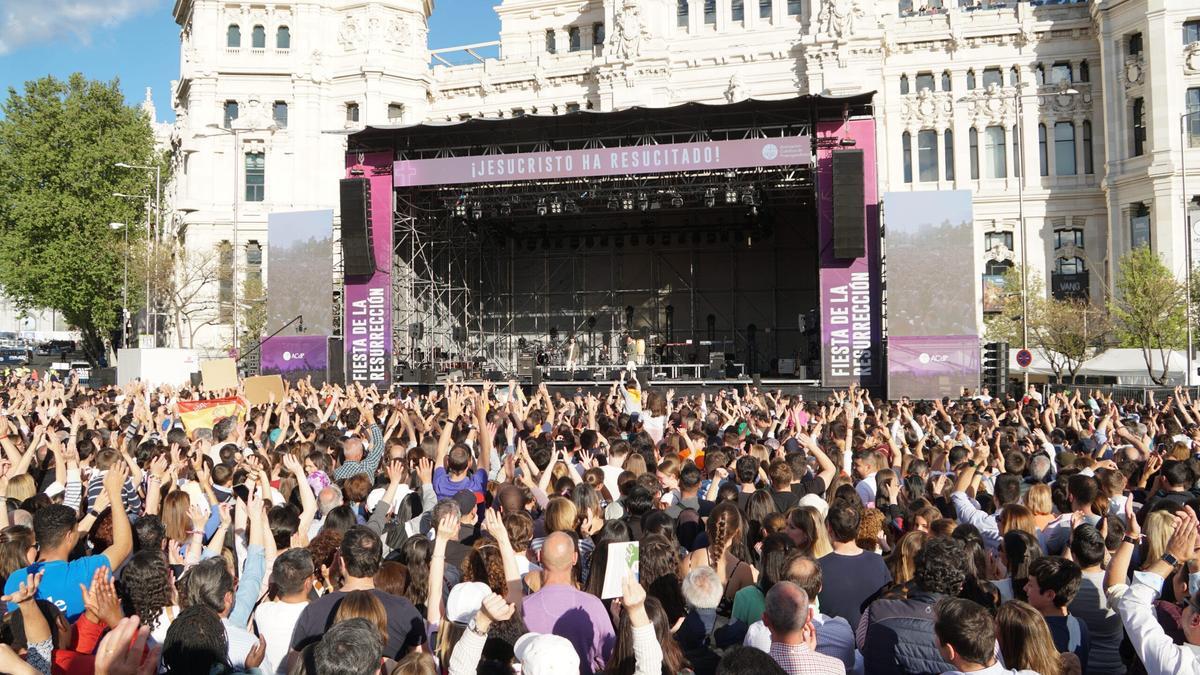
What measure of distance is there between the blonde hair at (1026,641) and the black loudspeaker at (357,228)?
85.1ft

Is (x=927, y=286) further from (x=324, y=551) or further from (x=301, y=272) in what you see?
(x=324, y=551)

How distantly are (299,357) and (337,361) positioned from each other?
3.85 feet

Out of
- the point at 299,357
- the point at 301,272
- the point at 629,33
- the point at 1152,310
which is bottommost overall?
the point at 299,357

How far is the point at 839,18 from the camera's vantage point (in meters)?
41.5

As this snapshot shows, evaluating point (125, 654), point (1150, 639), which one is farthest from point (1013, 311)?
point (125, 654)

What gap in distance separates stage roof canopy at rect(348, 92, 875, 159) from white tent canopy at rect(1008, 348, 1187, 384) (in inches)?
590

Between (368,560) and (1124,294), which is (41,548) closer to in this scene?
(368,560)

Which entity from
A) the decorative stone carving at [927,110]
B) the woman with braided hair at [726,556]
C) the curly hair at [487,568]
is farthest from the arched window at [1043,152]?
the curly hair at [487,568]

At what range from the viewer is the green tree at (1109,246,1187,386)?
33.9 m

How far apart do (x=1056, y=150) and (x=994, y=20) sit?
6848 millimetres

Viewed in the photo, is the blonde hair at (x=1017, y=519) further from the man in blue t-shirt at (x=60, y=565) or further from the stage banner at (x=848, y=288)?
the stage banner at (x=848, y=288)

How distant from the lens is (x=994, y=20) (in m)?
42.8

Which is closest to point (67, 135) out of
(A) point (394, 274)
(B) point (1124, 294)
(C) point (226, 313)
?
(C) point (226, 313)

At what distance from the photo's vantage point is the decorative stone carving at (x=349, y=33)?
156 feet
